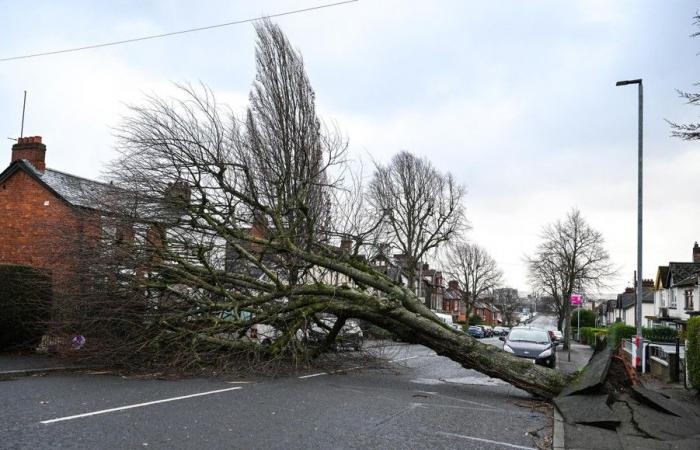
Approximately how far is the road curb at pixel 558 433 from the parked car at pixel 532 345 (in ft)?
23.8

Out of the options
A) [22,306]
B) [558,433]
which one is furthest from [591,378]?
[22,306]

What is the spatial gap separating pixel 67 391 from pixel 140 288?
3388 millimetres

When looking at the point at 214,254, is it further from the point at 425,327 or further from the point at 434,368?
the point at 434,368

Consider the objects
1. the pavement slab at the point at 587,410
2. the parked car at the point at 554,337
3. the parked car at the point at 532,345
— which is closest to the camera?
the pavement slab at the point at 587,410

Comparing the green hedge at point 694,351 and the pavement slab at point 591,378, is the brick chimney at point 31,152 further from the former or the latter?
the green hedge at point 694,351

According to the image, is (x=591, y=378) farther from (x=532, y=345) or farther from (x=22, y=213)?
(x=22, y=213)

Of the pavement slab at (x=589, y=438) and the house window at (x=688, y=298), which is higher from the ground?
the house window at (x=688, y=298)

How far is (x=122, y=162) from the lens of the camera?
44.8 feet

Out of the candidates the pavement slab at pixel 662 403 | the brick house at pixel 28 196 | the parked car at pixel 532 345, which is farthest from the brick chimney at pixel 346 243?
the pavement slab at pixel 662 403

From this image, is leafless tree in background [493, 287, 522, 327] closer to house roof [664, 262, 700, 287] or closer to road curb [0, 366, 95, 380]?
house roof [664, 262, 700, 287]

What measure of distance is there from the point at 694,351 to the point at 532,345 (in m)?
6.65

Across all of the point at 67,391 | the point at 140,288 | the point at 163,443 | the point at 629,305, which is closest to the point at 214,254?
the point at 140,288

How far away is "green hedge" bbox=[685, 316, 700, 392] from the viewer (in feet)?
36.3

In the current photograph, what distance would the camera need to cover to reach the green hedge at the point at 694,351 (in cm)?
1106
